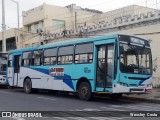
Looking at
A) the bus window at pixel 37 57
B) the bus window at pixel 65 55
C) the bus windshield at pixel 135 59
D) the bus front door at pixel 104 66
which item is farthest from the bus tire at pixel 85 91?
the bus window at pixel 37 57

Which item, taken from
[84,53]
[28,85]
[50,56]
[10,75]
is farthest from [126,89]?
[10,75]

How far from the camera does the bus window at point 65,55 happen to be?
17625mm

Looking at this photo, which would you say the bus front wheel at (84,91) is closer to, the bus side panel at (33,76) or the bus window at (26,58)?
the bus side panel at (33,76)

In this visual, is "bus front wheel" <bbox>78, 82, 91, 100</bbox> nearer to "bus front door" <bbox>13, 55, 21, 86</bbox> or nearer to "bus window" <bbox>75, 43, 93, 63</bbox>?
"bus window" <bbox>75, 43, 93, 63</bbox>

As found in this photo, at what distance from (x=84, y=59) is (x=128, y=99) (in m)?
2.99

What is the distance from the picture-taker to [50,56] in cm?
1942

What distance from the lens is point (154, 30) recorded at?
21281 mm

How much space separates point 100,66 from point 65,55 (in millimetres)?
2994

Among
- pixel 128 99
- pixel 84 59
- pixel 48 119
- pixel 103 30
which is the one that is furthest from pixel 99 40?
pixel 103 30

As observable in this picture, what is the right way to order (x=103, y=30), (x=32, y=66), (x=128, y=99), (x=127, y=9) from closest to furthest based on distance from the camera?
(x=128, y=99) → (x=32, y=66) → (x=103, y=30) → (x=127, y=9)

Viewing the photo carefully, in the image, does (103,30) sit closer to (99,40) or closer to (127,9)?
(127,9)

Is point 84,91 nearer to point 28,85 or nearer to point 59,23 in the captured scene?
point 28,85

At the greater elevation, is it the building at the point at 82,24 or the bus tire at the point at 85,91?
the building at the point at 82,24

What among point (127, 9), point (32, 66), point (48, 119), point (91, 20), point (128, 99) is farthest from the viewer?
point (91, 20)
